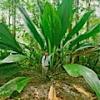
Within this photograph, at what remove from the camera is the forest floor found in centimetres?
263

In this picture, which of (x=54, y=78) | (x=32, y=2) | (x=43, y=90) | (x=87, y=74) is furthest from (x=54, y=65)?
(x=32, y=2)

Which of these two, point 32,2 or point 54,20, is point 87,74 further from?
point 32,2

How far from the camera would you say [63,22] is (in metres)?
2.88

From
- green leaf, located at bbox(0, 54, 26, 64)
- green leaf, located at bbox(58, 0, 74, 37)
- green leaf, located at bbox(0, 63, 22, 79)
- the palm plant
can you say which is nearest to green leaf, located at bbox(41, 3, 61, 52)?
the palm plant

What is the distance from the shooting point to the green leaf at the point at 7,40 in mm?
2828

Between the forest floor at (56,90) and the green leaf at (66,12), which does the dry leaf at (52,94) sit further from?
the green leaf at (66,12)

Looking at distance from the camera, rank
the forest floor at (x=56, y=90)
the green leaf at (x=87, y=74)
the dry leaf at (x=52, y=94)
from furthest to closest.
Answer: the forest floor at (x=56, y=90), the dry leaf at (x=52, y=94), the green leaf at (x=87, y=74)

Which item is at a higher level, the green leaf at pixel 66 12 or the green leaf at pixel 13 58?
the green leaf at pixel 66 12

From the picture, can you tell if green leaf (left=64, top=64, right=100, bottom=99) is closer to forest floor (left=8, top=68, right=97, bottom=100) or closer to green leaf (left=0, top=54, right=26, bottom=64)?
forest floor (left=8, top=68, right=97, bottom=100)

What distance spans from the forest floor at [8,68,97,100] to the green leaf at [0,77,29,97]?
0.47 feet

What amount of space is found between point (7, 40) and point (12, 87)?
1.70 ft

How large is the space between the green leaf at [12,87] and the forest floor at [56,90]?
0.14 metres

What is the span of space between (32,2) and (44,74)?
1967 mm

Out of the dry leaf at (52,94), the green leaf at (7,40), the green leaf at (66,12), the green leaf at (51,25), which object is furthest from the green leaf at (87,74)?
the green leaf at (7,40)
